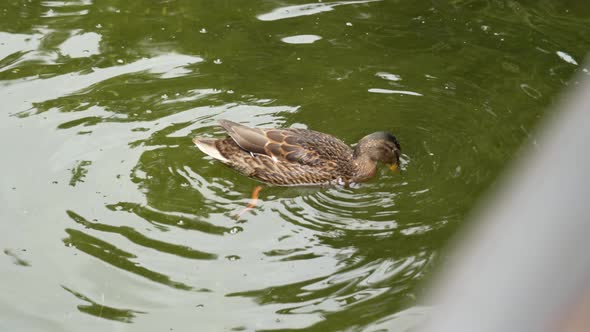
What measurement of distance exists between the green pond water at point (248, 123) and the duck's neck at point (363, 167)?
0.44 feet

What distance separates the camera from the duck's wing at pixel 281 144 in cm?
659

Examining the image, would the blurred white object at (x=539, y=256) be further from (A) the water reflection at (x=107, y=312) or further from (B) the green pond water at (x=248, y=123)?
(A) the water reflection at (x=107, y=312)

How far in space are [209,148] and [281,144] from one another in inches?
25.0

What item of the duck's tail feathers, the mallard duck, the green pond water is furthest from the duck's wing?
the green pond water

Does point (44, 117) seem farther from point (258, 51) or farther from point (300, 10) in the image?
point (300, 10)

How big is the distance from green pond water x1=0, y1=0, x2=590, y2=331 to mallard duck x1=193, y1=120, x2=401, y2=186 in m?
0.14

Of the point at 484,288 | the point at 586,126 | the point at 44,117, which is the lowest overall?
the point at 44,117

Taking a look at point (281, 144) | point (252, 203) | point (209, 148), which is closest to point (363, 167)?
point (281, 144)

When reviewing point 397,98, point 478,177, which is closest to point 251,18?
point 397,98

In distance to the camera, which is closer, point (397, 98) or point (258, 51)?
point (397, 98)

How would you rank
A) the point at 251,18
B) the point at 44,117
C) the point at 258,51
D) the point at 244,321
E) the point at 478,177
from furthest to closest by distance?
the point at 251,18, the point at 258,51, the point at 44,117, the point at 478,177, the point at 244,321

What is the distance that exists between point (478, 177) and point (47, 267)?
3.64 m

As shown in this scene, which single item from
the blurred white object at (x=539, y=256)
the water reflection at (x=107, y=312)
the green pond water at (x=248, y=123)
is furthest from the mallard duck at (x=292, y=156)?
the blurred white object at (x=539, y=256)

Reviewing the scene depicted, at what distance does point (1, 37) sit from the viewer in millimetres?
8508
